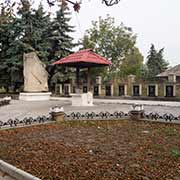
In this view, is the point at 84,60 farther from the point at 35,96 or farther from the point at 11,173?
the point at 11,173

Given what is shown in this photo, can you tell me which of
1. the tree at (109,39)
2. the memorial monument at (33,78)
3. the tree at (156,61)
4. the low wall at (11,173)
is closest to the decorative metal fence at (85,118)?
the low wall at (11,173)

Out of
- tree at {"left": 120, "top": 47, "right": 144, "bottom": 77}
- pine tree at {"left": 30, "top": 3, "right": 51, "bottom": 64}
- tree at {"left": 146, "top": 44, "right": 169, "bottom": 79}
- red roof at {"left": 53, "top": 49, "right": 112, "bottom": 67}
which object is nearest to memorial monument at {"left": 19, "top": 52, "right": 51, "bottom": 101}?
pine tree at {"left": 30, "top": 3, "right": 51, "bottom": 64}

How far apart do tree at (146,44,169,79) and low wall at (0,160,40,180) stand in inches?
1794

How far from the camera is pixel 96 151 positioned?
22.3 ft

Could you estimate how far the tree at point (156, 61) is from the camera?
51312 millimetres

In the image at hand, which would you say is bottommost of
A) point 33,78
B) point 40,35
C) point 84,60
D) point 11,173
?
point 11,173

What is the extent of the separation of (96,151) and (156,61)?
48.2 meters

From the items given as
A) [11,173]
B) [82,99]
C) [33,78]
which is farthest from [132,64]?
[11,173]

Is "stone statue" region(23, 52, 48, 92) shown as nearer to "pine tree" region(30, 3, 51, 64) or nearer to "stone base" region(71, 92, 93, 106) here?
"pine tree" region(30, 3, 51, 64)

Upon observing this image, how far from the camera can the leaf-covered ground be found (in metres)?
5.25

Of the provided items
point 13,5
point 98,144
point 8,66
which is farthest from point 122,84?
point 13,5

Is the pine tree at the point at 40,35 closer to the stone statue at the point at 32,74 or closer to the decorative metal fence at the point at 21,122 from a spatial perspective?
the stone statue at the point at 32,74

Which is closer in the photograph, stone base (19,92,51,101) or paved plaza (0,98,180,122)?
paved plaza (0,98,180,122)

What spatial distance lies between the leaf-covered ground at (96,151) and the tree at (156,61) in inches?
1634
